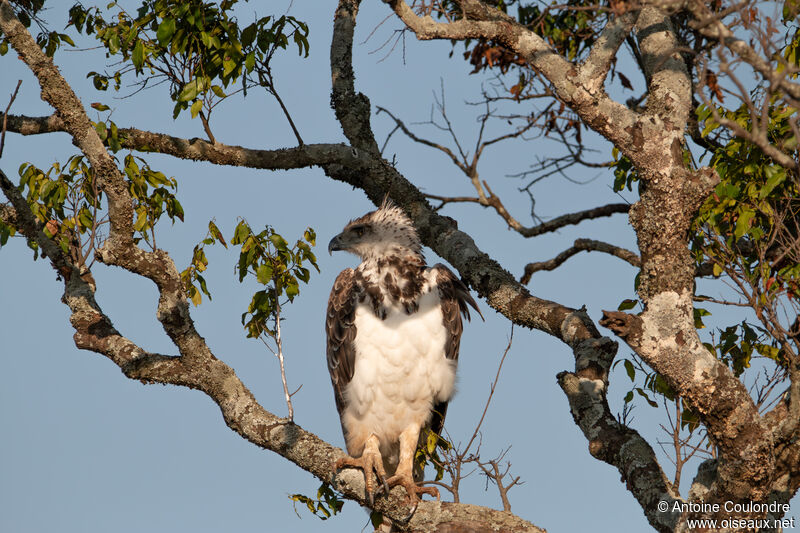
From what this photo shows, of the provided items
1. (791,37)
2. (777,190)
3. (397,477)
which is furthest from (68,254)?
(791,37)

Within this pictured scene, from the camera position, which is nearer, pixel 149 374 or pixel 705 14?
pixel 705 14

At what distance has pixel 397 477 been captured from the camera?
5387 mm

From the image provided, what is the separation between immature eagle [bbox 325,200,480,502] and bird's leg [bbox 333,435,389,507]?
0.20m

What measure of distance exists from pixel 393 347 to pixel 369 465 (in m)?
0.89

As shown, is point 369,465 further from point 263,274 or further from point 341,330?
point 263,274

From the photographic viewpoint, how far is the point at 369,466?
210 inches

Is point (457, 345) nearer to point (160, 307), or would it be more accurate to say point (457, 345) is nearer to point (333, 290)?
point (333, 290)

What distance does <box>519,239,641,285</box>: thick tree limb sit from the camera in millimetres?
7688

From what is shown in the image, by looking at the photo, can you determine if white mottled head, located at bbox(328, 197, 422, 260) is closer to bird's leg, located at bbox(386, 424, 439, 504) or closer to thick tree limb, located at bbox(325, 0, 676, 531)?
thick tree limb, located at bbox(325, 0, 676, 531)

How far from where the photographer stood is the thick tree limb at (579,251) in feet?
25.2

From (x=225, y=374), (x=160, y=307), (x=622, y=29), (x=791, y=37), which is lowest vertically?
(x=225, y=374)

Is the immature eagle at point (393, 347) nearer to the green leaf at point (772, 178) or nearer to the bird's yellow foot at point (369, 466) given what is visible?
the bird's yellow foot at point (369, 466)

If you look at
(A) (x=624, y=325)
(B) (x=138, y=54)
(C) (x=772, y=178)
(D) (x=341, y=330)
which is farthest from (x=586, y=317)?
(B) (x=138, y=54)

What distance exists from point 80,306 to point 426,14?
2.84 meters
